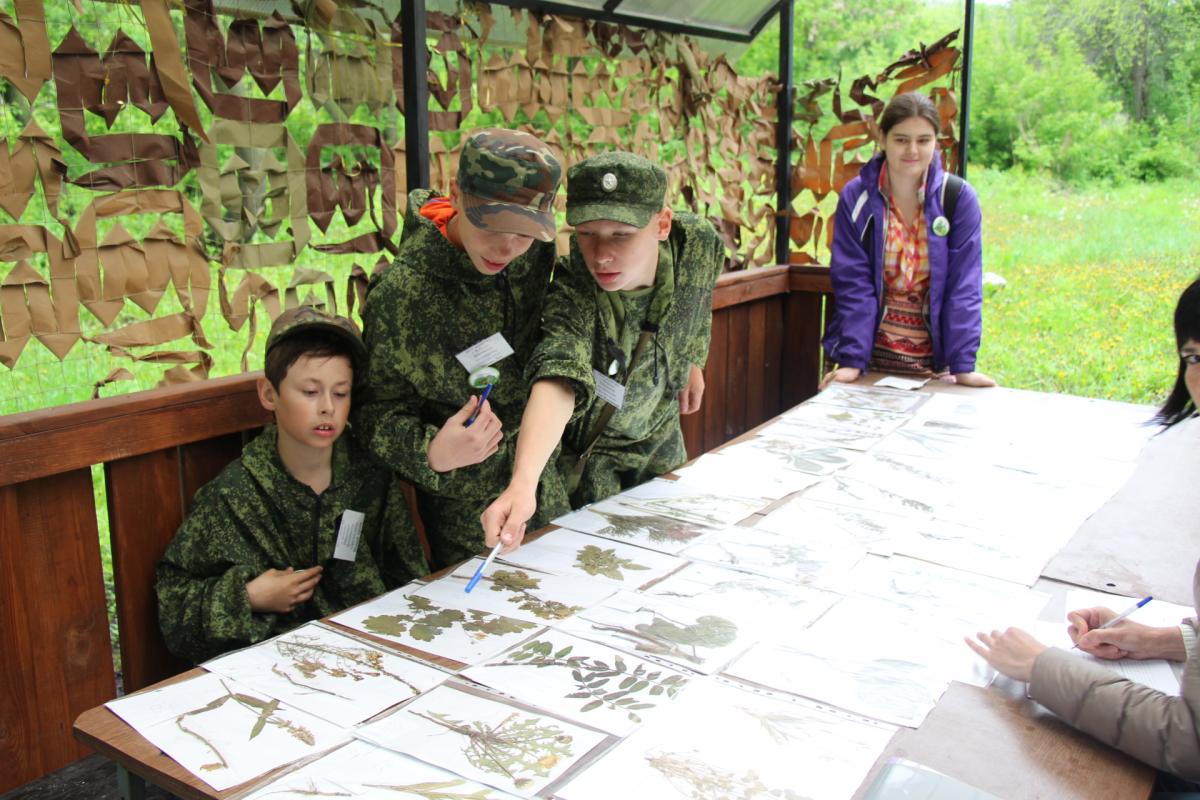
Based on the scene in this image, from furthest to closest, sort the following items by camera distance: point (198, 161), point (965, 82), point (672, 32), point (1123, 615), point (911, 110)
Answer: point (965, 82) → point (672, 32) → point (911, 110) → point (198, 161) → point (1123, 615)

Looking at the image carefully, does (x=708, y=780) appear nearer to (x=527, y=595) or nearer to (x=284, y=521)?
(x=527, y=595)

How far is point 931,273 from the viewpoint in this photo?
11.1 ft

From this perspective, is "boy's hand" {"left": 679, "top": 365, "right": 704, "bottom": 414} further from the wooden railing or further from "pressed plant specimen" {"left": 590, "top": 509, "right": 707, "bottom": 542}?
the wooden railing

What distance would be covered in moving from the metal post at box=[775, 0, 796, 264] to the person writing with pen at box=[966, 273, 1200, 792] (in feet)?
9.82

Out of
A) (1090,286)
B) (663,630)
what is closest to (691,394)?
(663,630)

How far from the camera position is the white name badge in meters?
1.99

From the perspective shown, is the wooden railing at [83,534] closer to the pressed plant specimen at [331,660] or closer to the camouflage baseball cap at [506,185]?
the pressed plant specimen at [331,660]

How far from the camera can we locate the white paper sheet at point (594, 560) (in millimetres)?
1816

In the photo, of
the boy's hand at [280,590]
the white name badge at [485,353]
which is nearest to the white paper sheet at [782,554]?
the white name badge at [485,353]

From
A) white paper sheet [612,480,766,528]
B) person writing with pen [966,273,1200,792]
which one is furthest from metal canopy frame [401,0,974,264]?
person writing with pen [966,273,1200,792]

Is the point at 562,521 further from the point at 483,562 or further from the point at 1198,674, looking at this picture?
the point at 1198,674

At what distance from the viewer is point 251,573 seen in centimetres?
194

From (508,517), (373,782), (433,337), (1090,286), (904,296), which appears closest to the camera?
(373,782)

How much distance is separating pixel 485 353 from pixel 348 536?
0.49m
